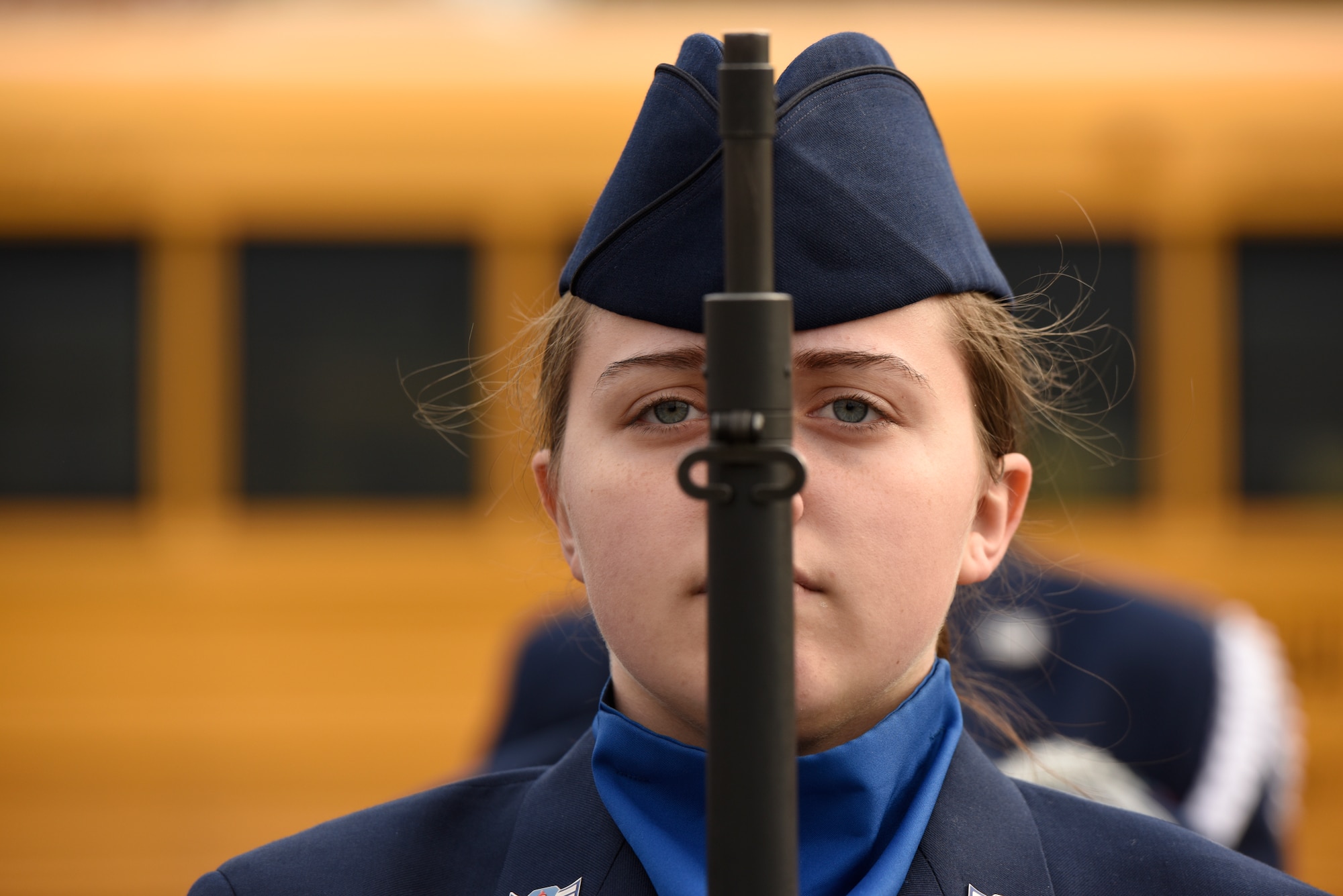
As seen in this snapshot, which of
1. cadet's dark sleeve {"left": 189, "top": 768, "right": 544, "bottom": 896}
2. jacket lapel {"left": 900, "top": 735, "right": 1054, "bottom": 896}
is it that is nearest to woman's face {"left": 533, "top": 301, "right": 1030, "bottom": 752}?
jacket lapel {"left": 900, "top": 735, "right": 1054, "bottom": 896}

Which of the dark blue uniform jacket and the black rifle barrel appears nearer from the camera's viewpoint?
the black rifle barrel

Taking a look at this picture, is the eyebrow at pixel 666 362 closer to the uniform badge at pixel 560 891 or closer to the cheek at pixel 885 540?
the cheek at pixel 885 540

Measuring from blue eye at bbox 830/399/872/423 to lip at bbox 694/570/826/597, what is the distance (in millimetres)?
124

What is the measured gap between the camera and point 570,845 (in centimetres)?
123

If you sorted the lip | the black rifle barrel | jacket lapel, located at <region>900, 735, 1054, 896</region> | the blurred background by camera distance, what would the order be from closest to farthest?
the black rifle barrel, the lip, jacket lapel, located at <region>900, 735, 1054, 896</region>, the blurred background

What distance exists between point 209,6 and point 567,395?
453 centimetres

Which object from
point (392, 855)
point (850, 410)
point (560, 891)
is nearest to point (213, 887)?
point (392, 855)

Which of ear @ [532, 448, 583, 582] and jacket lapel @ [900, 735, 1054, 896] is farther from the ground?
ear @ [532, 448, 583, 582]

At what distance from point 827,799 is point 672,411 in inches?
12.6

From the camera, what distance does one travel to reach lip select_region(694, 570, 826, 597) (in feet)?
3.47

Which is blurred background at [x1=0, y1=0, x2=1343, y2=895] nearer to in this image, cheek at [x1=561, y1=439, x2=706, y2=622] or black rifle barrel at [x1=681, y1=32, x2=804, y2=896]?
cheek at [x1=561, y1=439, x2=706, y2=622]

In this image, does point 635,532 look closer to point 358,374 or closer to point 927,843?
point 927,843

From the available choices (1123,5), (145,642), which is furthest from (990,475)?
(1123,5)

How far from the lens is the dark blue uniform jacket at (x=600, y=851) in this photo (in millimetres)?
1188
